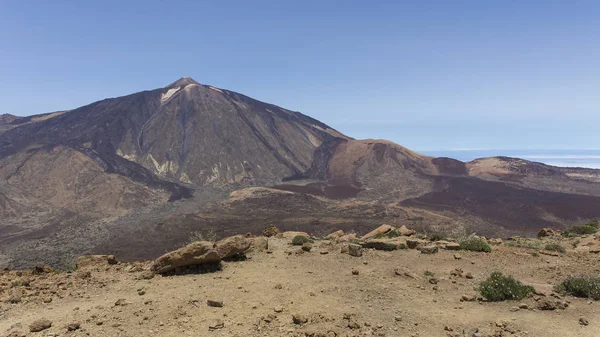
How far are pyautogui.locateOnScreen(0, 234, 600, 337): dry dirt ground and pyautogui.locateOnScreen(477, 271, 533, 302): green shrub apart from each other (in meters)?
0.20

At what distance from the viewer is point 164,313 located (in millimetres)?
7676

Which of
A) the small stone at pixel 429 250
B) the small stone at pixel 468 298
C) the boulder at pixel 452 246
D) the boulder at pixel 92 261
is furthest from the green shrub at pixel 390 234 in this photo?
the boulder at pixel 92 261

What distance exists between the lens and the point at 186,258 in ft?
34.6

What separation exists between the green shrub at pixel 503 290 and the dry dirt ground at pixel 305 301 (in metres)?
0.20

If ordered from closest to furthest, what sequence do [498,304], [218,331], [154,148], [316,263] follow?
[218,331]
[498,304]
[316,263]
[154,148]

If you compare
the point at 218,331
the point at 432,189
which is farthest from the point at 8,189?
the point at 432,189

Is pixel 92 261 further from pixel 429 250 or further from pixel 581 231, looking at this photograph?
pixel 581 231

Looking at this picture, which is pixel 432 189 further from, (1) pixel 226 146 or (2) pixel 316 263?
(2) pixel 316 263

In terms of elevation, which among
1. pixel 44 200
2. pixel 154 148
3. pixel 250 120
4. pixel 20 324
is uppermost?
pixel 250 120

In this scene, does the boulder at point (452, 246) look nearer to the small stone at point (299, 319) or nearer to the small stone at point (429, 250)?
the small stone at point (429, 250)

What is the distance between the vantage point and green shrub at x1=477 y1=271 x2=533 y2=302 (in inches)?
334

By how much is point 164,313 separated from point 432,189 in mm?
64929

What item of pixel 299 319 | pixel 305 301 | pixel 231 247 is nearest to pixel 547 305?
pixel 305 301

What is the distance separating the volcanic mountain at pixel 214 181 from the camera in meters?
40.2
